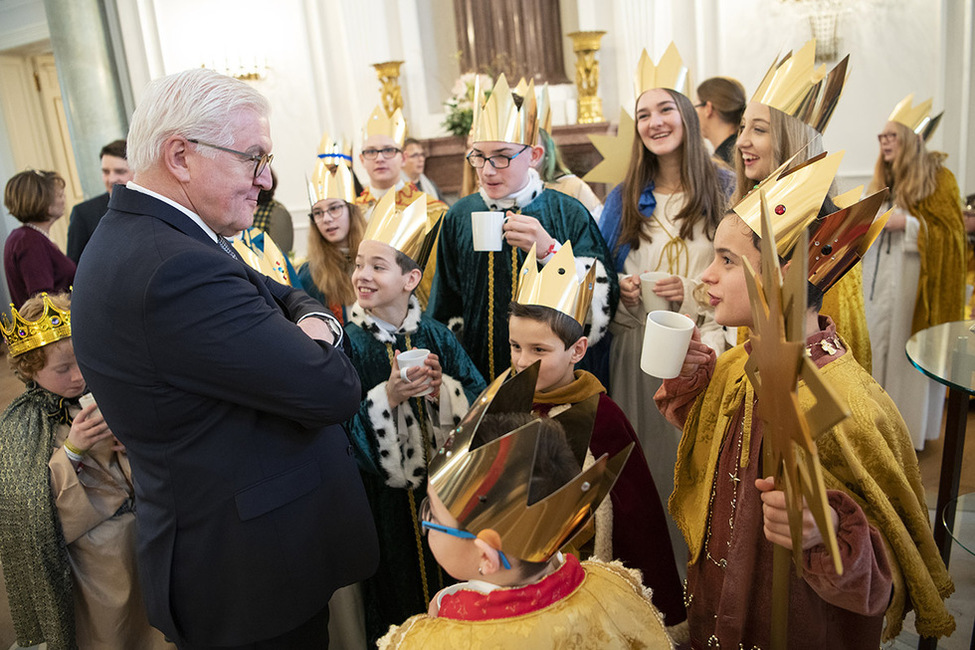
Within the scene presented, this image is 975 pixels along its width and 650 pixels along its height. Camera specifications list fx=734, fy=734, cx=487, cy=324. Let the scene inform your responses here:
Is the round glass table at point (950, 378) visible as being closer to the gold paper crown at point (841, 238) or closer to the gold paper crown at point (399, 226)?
the gold paper crown at point (841, 238)

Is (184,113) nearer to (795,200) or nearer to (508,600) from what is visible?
(508,600)

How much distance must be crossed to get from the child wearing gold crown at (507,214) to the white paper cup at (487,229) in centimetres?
25

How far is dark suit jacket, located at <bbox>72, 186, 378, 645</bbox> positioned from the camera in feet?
4.20

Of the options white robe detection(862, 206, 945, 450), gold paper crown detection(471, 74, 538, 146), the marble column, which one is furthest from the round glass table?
the marble column

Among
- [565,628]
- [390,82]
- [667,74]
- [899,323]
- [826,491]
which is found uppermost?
[390,82]

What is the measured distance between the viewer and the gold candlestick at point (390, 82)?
6.78 m

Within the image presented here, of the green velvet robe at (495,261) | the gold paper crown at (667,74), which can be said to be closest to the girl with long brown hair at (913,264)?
the gold paper crown at (667,74)

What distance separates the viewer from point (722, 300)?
1.42 meters

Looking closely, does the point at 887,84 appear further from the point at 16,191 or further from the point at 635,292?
the point at 16,191

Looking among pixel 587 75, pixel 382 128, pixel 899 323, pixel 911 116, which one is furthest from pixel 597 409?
pixel 587 75

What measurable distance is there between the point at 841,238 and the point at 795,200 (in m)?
0.11

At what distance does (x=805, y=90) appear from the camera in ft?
7.22

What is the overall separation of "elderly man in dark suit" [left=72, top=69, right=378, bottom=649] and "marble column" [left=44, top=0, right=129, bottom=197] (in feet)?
→ 17.8

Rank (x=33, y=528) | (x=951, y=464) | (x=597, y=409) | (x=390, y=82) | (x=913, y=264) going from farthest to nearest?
(x=390, y=82)
(x=913, y=264)
(x=951, y=464)
(x=33, y=528)
(x=597, y=409)
